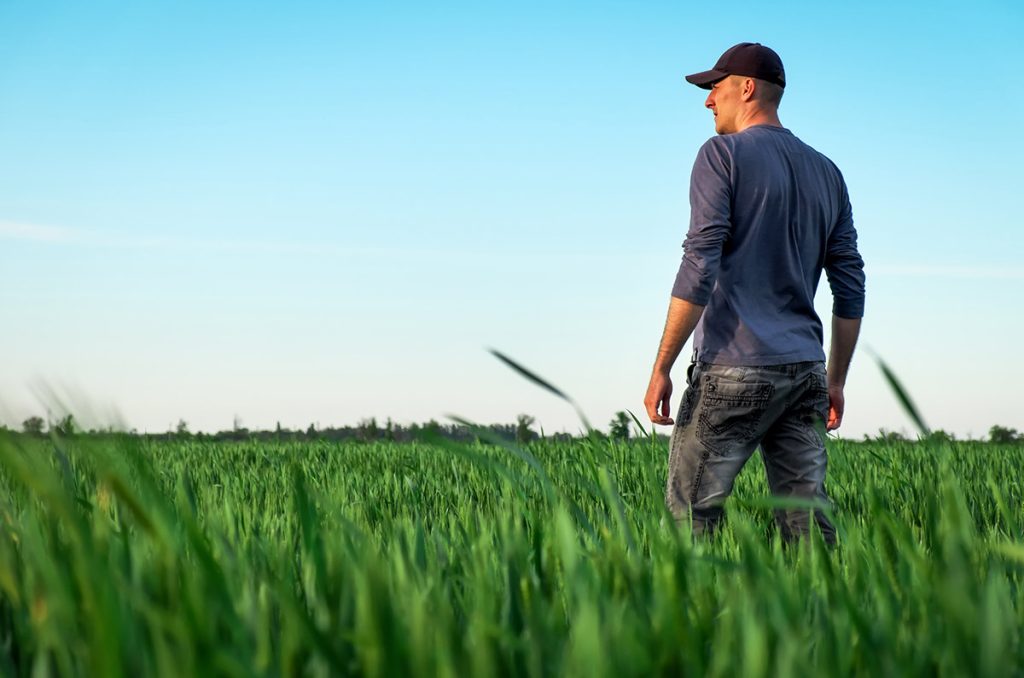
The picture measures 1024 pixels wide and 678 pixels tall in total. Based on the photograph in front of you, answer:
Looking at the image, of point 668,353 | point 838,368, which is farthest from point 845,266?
Result: point 668,353

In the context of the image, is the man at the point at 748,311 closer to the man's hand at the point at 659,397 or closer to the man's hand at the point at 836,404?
the man's hand at the point at 659,397

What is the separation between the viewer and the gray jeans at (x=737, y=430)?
363 centimetres

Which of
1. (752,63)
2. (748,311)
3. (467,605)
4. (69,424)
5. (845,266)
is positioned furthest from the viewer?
(845,266)

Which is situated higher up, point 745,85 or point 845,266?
point 745,85

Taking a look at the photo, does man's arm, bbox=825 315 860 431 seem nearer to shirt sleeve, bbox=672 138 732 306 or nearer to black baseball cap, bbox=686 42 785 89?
shirt sleeve, bbox=672 138 732 306

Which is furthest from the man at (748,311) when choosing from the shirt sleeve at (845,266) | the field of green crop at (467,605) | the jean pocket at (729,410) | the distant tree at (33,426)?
the distant tree at (33,426)

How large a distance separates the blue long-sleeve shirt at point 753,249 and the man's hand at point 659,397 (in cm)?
24

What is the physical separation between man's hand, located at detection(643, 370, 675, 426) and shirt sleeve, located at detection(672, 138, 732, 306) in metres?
0.31

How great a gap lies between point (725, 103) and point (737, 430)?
1.38 m

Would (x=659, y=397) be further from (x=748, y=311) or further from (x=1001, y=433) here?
(x=1001, y=433)

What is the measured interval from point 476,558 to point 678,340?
6.32ft

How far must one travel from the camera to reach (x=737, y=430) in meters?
3.66

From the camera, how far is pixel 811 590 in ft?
6.37

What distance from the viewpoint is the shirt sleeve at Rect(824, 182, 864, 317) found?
4.14m
